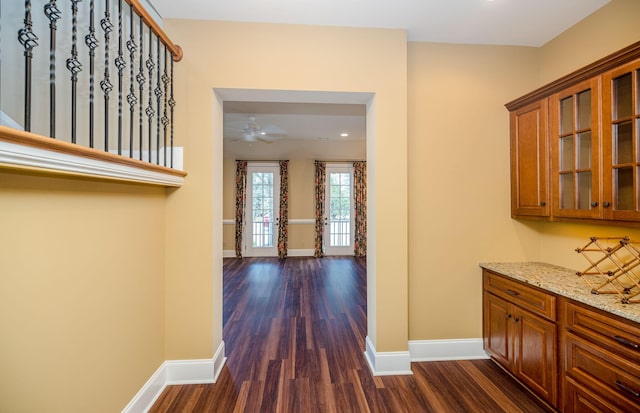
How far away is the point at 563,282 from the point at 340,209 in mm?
5617

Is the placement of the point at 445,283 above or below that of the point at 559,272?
below

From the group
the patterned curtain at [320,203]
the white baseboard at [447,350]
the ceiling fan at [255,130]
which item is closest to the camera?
the white baseboard at [447,350]

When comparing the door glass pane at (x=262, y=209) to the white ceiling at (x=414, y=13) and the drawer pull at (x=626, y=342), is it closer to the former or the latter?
the white ceiling at (x=414, y=13)

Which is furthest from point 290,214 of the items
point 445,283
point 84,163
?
point 84,163

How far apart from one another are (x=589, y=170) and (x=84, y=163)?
117 inches

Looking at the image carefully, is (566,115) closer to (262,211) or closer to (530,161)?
(530,161)

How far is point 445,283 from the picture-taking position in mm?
2463

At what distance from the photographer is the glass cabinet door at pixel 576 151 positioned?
5.87 feet

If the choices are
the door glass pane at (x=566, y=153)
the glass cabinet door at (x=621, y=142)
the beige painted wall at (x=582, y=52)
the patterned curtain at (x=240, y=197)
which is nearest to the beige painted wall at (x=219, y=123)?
the door glass pane at (x=566, y=153)

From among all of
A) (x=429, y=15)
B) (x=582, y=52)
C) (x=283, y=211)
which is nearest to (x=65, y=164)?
(x=429, y=15)

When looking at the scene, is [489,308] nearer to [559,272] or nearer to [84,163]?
[559,272]

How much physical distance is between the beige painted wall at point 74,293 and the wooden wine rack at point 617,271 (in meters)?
2.89

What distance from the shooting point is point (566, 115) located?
1.98 metres

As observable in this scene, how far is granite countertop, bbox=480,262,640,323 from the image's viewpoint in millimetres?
1428
